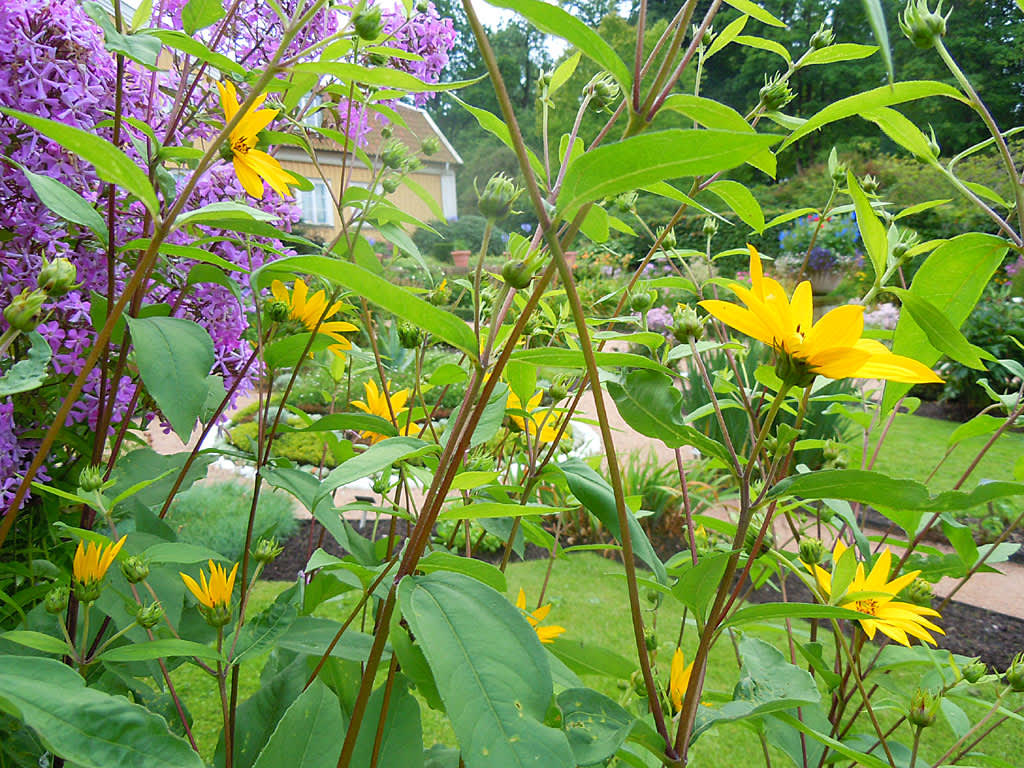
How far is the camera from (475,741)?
260 millimetres

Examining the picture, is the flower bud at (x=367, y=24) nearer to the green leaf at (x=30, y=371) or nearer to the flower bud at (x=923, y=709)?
the green leaf at (x=30, y=371)

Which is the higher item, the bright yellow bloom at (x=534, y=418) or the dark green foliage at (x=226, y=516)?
the bright yellow bloom at (x=534, y=418)

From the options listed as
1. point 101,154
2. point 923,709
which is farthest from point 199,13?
point 923,709

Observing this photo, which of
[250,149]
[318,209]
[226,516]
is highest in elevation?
[318,209]

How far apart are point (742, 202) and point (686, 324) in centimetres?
10

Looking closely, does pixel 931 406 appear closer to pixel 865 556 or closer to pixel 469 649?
pixel 865 556

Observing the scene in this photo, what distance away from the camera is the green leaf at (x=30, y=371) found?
1.07ft

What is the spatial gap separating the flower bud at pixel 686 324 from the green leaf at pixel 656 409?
111 millimetres

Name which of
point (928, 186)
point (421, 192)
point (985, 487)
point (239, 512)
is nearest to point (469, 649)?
point (985, 487)

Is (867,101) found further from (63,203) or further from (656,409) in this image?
(63,203)

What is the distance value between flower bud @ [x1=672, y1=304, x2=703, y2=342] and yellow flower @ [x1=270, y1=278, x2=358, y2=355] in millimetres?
266

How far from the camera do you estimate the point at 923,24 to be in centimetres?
43

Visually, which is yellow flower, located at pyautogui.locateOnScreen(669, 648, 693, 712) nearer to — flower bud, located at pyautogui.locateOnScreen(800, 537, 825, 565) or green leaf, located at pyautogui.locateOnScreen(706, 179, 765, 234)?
flower bud, located at pyautogui.locateOnScreen(800, 537, 825, 565)

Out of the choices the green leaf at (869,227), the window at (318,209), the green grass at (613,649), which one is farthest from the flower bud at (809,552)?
the window at (318,209)
